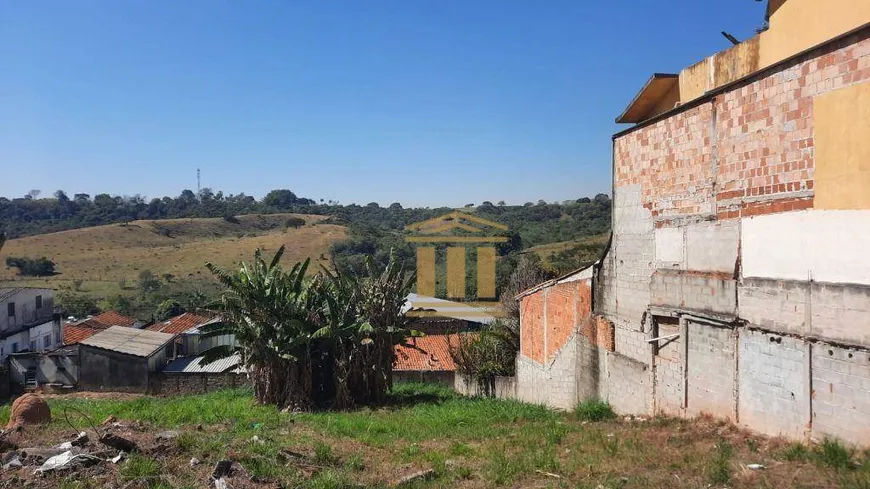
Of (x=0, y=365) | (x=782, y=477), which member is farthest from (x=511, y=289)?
(x=0, y=365)

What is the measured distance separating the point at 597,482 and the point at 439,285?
3434 cm

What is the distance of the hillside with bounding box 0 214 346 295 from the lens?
185 ft

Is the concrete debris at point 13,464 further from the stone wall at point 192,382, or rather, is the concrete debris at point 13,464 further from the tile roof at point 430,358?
the stone wall at point 192,382

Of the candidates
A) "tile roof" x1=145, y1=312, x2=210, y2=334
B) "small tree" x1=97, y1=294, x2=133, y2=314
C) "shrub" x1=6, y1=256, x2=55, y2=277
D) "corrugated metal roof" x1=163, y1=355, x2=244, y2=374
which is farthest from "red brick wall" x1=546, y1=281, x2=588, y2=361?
"shrub" x1=6, y1=256, x2=55, y2=277

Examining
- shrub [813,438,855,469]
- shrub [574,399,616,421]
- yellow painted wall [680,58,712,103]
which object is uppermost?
yellow painted wall [680,58,712,103]

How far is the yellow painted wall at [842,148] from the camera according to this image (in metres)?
5.23

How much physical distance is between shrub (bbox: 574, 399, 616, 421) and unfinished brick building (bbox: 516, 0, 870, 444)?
0.22 metres

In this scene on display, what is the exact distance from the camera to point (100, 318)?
3562 cm

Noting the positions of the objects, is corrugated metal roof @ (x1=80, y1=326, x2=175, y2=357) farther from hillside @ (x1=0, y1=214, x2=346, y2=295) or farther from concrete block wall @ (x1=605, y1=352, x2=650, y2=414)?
hillside @ (x1=0, y1=214, x2=346, y2=295)

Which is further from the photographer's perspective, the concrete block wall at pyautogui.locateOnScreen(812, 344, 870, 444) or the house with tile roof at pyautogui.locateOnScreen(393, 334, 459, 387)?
the house with tile roof at pyautogui.locateOnScreen(393, 334, 459, 387)

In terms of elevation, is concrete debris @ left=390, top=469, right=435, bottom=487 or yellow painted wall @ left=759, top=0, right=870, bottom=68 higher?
yellow painted wall @ left=759, top=0, right=870, bottom=68

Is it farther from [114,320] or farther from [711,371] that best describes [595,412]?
[114,320]

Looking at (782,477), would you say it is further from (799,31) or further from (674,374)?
(799,31)

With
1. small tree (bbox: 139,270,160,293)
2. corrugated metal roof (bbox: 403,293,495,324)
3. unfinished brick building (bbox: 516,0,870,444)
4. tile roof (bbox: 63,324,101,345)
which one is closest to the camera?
unfinished brick building (bbox: 516,0,870,444)
